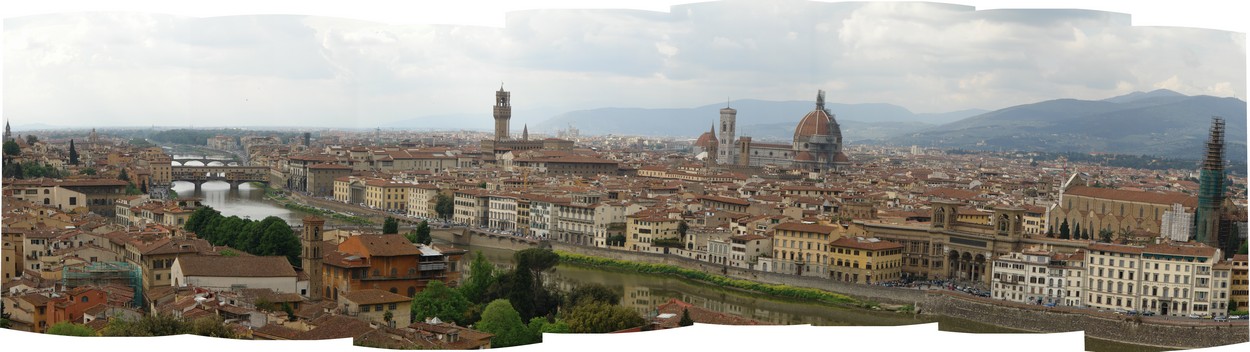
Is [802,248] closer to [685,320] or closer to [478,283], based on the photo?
[478,283]

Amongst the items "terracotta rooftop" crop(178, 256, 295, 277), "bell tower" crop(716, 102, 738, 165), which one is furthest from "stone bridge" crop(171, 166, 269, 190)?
"terracotta rooftop" crop(178, 256, 295, 277)

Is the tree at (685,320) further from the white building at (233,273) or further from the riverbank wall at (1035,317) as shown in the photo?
the riverbank wall at (1035,317)

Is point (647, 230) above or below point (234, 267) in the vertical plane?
below

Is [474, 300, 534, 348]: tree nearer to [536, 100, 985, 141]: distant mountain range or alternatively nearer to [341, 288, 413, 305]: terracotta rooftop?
[341, 288, 413, 305]: terracotta rooftop

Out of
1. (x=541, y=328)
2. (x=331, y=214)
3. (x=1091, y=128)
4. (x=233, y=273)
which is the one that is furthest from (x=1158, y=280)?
(x=1091, y=128)

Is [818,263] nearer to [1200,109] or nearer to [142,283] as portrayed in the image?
[142,283]

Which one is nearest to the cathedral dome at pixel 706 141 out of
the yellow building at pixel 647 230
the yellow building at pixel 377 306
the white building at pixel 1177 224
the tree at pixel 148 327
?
the yellow building at pixel 647 230
